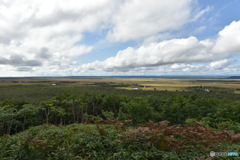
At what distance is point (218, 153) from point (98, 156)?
3837mm

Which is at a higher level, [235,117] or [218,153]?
[218,153]

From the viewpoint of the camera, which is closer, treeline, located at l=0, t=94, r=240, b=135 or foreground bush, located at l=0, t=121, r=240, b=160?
foreground bush, located at l=0, t=121, r=240, b=160

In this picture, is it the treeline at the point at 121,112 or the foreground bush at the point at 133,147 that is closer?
the foreground bush at the point at 133,147

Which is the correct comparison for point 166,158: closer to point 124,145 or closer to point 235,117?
point 124,145

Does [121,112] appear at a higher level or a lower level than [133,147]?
lower

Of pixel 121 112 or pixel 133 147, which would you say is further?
pixel 121 112

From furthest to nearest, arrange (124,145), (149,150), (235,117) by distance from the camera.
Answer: (235,117) → (124,145) → (149,150)

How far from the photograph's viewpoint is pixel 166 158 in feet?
14.5

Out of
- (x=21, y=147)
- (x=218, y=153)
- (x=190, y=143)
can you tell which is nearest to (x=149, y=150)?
(x=190, y=143)

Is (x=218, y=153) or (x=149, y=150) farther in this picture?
(x=149, y=150)

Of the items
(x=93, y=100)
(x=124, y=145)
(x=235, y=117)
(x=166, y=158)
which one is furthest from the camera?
(x=93, y=100)

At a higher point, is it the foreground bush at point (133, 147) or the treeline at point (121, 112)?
the foreground bush at point (133, 147)

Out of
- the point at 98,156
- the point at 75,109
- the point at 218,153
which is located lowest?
the point at 75,109

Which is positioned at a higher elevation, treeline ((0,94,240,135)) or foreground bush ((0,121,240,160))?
foreground bush ((0,121,240,160))
